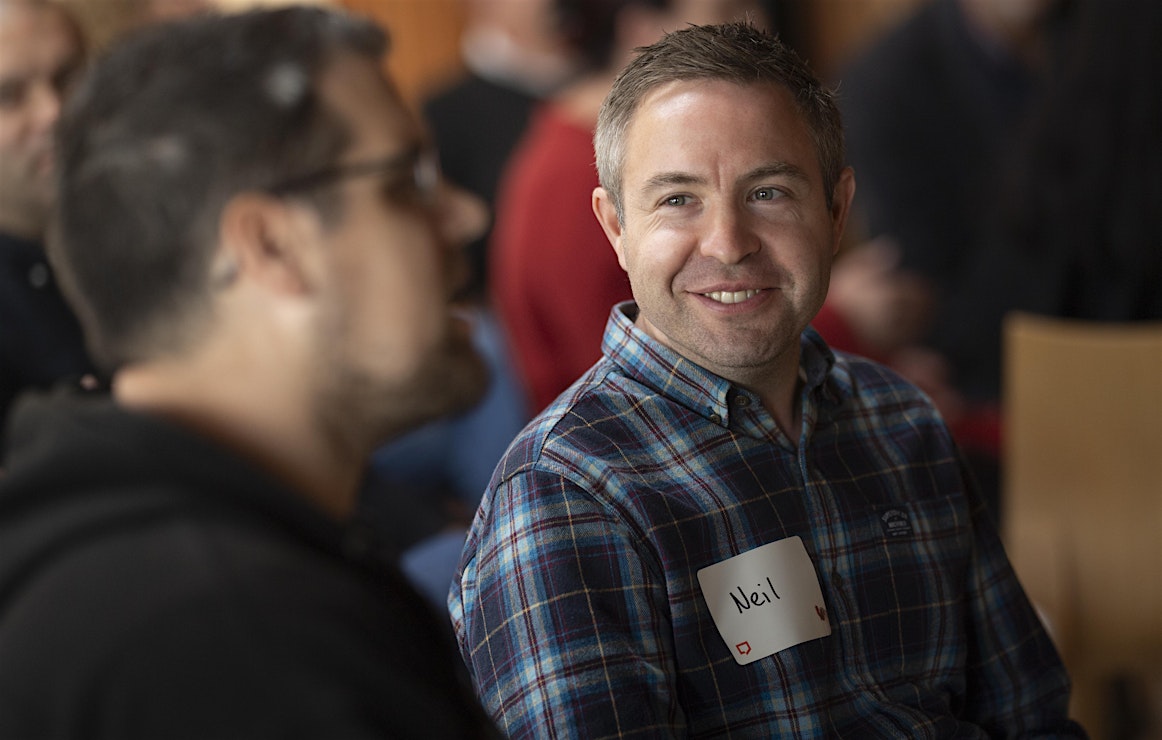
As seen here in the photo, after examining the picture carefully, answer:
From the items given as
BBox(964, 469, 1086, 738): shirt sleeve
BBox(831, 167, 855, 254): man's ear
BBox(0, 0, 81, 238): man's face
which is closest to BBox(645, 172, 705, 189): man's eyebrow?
BBox(831, 167, 855, 254): man's ear

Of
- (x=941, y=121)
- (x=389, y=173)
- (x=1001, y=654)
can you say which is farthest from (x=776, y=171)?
(x=941, y=121)

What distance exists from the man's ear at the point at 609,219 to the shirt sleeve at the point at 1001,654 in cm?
48

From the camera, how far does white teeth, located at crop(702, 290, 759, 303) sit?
925 millimetres

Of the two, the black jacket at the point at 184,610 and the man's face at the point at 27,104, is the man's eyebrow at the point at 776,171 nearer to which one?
the black jacket at the point at 184,610

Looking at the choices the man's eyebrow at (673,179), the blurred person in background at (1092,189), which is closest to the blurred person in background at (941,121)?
the blurred person in background at (1092,189)

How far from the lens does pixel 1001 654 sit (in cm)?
117

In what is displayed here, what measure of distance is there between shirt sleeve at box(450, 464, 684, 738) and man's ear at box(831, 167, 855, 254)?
0.96 ft

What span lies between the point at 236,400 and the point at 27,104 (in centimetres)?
80

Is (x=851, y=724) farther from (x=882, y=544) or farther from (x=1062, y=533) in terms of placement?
(x=1062, y=533)

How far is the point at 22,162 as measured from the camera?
4.90ft

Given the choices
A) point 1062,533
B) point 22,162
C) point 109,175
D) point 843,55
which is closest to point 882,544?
point 109,175

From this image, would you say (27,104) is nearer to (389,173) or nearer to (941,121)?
(389,173)

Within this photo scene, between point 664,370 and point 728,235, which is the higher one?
point 728,235

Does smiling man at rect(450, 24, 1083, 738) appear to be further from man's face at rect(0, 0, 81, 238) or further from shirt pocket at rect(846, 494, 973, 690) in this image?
man's face at rect(0, 0, 81, 238)
